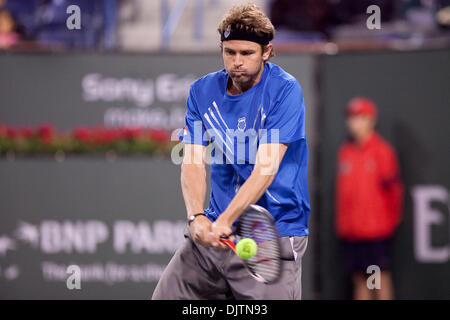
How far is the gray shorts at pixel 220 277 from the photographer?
3736 mm

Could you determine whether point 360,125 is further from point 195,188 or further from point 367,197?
point 195,188

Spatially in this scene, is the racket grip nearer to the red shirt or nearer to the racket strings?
the racket strings

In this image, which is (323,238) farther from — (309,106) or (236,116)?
(236,116)

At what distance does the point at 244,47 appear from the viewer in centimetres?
371

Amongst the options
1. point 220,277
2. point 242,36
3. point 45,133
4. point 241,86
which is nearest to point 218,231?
point 220,277

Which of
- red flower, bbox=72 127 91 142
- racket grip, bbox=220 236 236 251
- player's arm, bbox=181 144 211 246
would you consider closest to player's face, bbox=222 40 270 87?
player's arm, bbox=181 144 211 246

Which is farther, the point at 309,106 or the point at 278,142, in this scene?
the point at 309,106

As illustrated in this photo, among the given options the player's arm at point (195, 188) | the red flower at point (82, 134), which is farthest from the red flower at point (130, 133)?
the player's arm at point (195, 188)

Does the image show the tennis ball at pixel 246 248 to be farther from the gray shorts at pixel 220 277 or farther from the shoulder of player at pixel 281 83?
the shoulder of player at pixel 281 83

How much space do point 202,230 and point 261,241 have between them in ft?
1.14

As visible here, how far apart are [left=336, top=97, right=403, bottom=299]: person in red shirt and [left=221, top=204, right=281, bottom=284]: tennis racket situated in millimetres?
3666

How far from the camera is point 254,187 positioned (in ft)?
11.7

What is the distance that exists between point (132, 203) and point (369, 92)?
2779 mm
